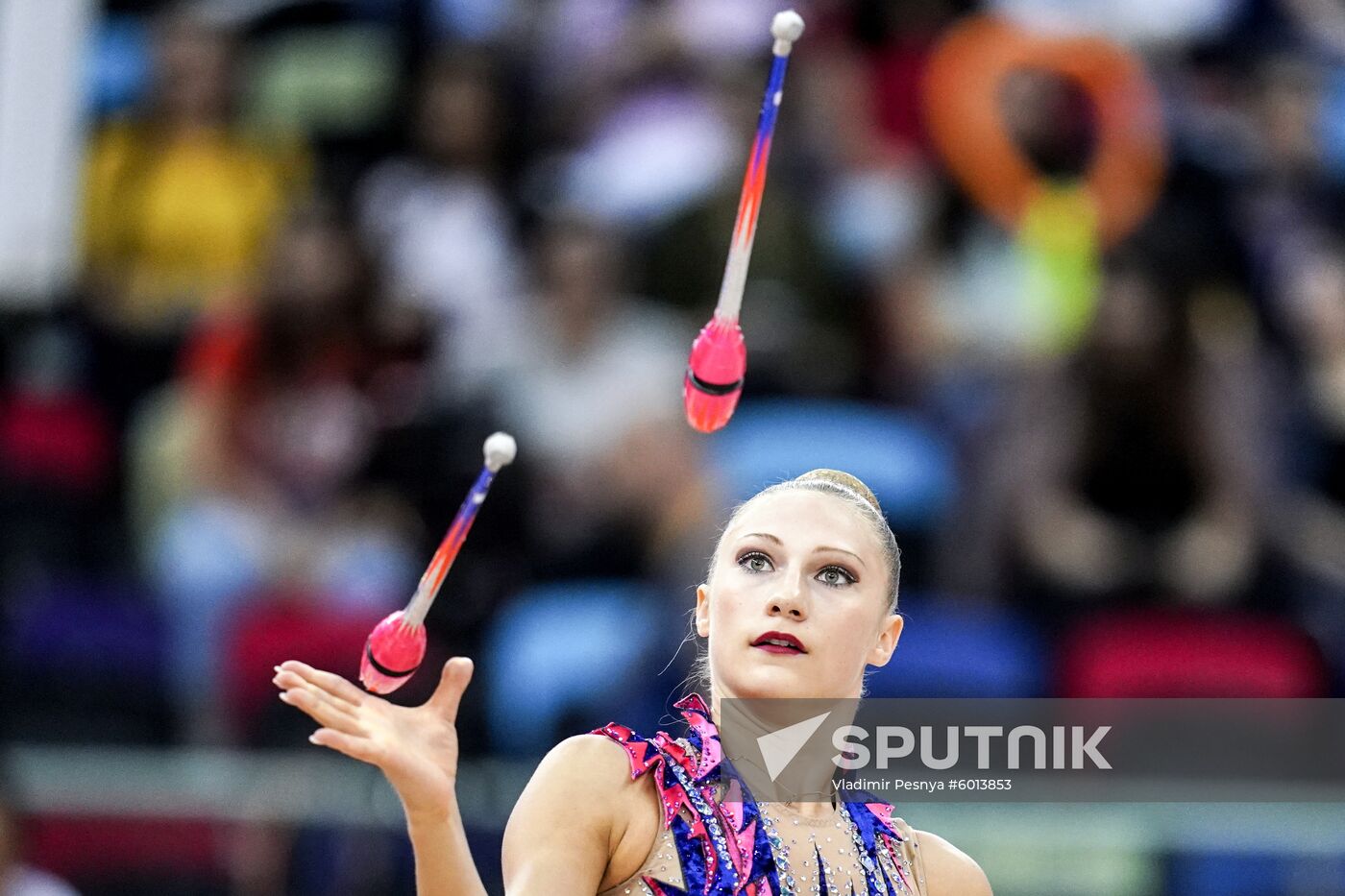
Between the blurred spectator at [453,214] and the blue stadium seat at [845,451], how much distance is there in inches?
42.9

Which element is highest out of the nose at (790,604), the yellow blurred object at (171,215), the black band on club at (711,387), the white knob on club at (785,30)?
the yellow blurred object at (171,215)

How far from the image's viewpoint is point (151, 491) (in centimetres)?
665

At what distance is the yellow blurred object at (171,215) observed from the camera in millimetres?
7156

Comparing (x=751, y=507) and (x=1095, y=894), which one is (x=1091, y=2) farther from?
(x=751, y=507)

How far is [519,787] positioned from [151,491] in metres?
2.13

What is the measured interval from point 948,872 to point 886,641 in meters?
0.38

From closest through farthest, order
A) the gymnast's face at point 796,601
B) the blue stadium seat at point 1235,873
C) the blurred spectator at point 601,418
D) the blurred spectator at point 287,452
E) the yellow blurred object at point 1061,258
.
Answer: the gymnast's face at point 796,601, the blue stadium seat at point 1235,873, the blurred spectator at point 601,418, the blurred spectator at point 287,452, the yellow blurred object at point 1061,258

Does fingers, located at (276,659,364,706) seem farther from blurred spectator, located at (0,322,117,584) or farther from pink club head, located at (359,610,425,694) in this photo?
blurred spectator, located at (0,322,117,584)

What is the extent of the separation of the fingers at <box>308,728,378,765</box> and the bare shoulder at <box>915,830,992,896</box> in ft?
3.16

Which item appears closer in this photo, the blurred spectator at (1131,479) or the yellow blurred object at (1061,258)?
the blurred spectator at (1131,479)

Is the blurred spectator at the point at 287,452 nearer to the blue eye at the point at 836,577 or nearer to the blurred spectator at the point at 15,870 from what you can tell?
the blurred spectator at the point at 15,870

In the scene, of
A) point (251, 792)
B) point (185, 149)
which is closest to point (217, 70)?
point (185, 149)
